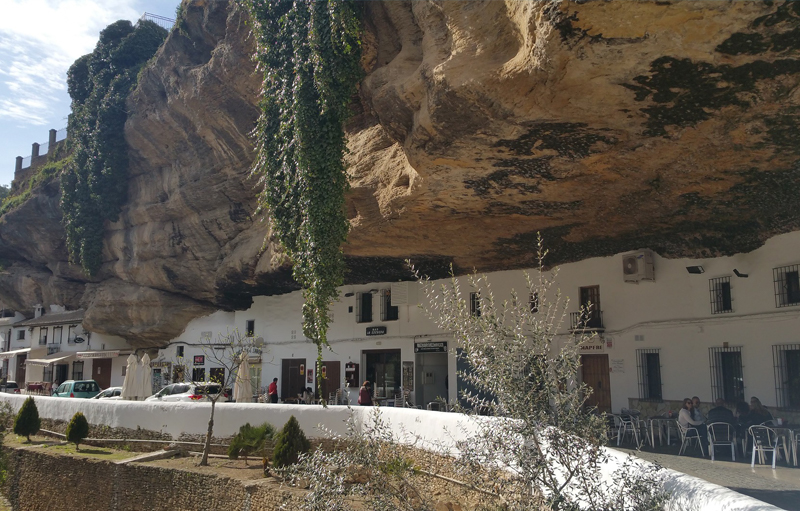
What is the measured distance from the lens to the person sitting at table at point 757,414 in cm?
1073

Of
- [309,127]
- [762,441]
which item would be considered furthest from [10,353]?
[762,441]

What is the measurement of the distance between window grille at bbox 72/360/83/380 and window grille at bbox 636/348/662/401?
2791 cm

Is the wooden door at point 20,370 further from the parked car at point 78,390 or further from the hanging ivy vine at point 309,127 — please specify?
the hanging ivy vine at point 309,127

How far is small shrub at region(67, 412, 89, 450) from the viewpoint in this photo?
17.2 meters

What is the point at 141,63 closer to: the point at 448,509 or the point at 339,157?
the point at 339,157

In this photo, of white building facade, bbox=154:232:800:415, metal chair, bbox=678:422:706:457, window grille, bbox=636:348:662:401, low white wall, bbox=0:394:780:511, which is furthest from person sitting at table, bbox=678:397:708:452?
low white wall, bbox=0:394:780:511

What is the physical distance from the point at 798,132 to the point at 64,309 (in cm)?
3361

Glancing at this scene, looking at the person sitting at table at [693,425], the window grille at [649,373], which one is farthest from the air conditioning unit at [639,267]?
the person sitting at table at [693,425]

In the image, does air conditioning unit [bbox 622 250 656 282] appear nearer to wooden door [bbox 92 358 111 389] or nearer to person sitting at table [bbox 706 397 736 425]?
person sitting at table [bbox 706 397 736 425]

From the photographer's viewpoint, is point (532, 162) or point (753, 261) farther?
point (753, 261)

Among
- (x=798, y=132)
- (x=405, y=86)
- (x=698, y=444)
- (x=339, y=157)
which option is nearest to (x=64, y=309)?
(x=339, y=157)

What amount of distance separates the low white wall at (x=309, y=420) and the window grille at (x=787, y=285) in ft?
22.9

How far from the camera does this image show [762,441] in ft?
32.7

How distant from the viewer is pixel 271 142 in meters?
14.4
